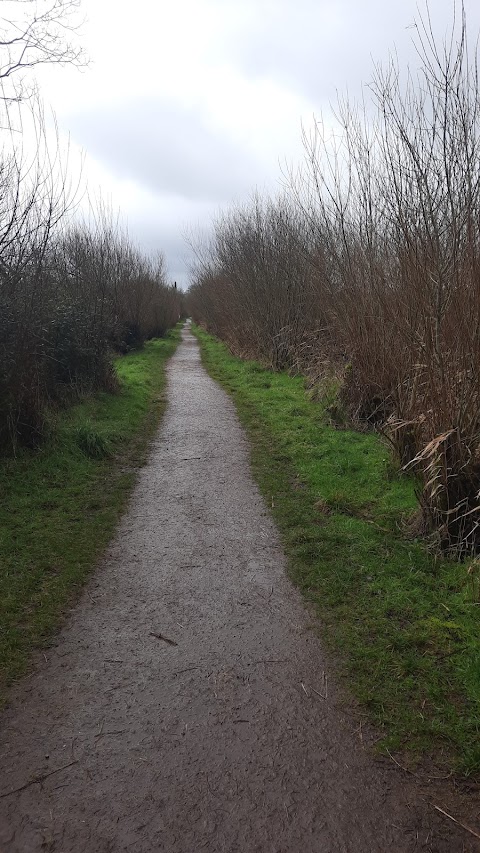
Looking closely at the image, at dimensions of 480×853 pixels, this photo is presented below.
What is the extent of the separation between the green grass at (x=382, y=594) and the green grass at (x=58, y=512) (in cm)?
171

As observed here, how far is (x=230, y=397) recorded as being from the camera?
12.8 metres

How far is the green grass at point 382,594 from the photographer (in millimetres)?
2812

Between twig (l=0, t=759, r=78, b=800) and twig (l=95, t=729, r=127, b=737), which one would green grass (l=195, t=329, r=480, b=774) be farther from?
twig (l=0, t=759, r=78, b=800)

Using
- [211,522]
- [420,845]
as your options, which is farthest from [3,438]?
[420,845]

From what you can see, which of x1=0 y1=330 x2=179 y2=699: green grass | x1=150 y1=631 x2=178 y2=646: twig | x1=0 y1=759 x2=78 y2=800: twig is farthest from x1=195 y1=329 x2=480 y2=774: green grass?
x1=0 y1=330 x2=179 y2=699: green grass

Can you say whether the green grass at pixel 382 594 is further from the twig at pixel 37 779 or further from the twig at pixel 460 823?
the twig at pixel 37 779

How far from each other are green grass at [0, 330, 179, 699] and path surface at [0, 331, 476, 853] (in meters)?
0.21

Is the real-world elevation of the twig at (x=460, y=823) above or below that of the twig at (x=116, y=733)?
above

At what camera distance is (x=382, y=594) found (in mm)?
4004

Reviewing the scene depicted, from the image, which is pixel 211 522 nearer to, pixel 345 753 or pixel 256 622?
pixel 256 622

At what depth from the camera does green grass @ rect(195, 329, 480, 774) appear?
9.23ft

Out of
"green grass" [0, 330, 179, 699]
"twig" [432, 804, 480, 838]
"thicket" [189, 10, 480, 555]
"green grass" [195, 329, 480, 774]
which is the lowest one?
"green grass" [0, 330, 179, 699]

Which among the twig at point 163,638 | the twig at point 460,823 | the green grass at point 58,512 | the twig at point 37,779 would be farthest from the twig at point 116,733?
the twig at point 460,823

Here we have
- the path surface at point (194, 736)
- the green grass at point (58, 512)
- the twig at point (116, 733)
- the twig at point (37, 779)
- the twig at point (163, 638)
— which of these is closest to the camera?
the path surface at point (194, 736)
